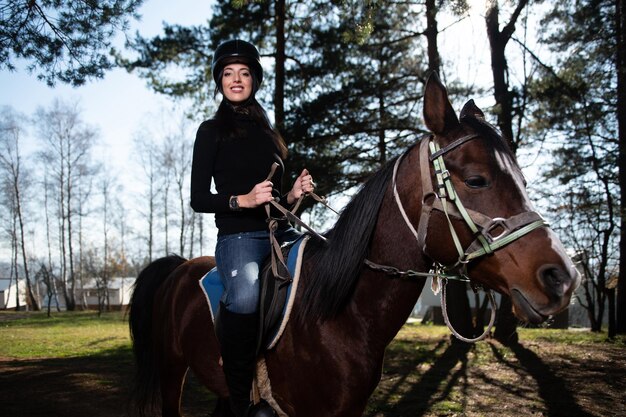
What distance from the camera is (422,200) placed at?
84.3 inches

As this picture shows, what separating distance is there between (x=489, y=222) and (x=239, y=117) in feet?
5.77

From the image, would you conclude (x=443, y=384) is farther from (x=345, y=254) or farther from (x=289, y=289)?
(x=345, y=254)

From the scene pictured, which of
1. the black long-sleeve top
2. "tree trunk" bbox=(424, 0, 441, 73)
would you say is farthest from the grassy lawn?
"tree trunk" bbox=(424, 0, 441, 73)

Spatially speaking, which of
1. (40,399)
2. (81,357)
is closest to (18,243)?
(81,357)

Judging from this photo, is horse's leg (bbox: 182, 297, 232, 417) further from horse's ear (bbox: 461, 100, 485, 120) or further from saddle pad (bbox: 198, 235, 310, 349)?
horse's ear (bbox: 461, 100, 485, 120)

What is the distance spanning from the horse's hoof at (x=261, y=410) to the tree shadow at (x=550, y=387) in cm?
496

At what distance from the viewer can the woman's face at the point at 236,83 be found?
303cm

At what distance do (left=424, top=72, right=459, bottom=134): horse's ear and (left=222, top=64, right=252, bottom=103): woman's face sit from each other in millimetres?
1358

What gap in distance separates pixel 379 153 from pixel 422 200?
10.1m

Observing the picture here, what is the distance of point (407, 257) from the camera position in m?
2.28

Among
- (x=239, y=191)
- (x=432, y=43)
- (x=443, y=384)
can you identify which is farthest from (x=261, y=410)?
(x=432, y=43)

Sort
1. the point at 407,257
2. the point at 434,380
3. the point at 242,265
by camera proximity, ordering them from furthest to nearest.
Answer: the point at 434,380
the point at 242,265
the point at 407,257

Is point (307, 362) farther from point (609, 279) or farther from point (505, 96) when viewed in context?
point (609, 279)

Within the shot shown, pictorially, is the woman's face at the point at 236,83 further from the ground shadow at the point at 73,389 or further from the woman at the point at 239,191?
the ground shadow at the point at 73,389
